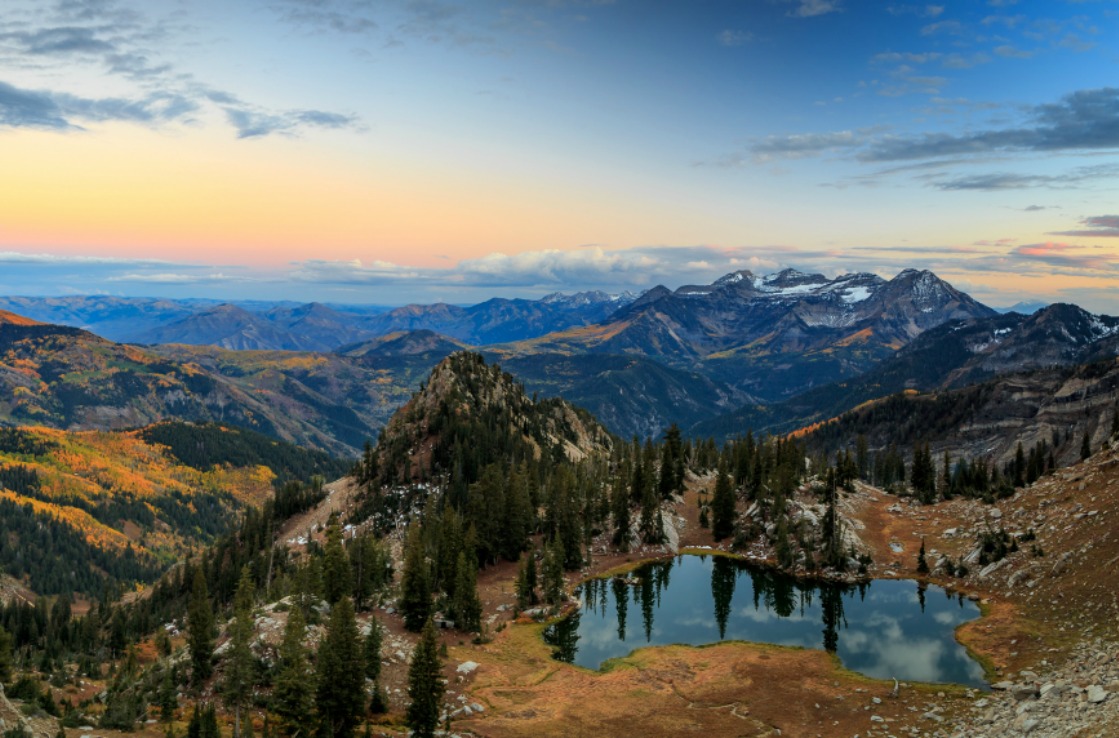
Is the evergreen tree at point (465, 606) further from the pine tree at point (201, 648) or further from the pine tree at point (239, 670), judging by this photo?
the pine tree at point (201, 648)

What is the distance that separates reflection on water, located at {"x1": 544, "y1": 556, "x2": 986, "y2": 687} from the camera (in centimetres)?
7812

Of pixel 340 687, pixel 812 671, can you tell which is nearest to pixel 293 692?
pixel 340 687

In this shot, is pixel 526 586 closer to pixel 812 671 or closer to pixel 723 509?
pixel 812 671

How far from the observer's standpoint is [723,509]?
132 m

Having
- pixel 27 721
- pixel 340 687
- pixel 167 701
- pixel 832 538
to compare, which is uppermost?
pixel 27 721

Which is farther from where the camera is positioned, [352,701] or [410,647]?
[410,647]

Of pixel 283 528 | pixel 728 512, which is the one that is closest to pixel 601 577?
pixel 728 512

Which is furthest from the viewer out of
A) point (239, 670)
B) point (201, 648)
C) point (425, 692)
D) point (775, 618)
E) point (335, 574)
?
point (775, 618)

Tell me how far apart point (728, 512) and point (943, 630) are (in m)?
50.7

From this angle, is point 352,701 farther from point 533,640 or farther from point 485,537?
point 485,537

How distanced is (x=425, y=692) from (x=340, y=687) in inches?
303

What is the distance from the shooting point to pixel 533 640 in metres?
88.7

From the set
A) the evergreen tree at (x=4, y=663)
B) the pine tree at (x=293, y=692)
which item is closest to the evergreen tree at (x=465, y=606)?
the pine tree at (x=293, y=692)

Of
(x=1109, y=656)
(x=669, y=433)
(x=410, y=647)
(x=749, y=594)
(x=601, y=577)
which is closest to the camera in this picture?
(x=1109, y=656)
